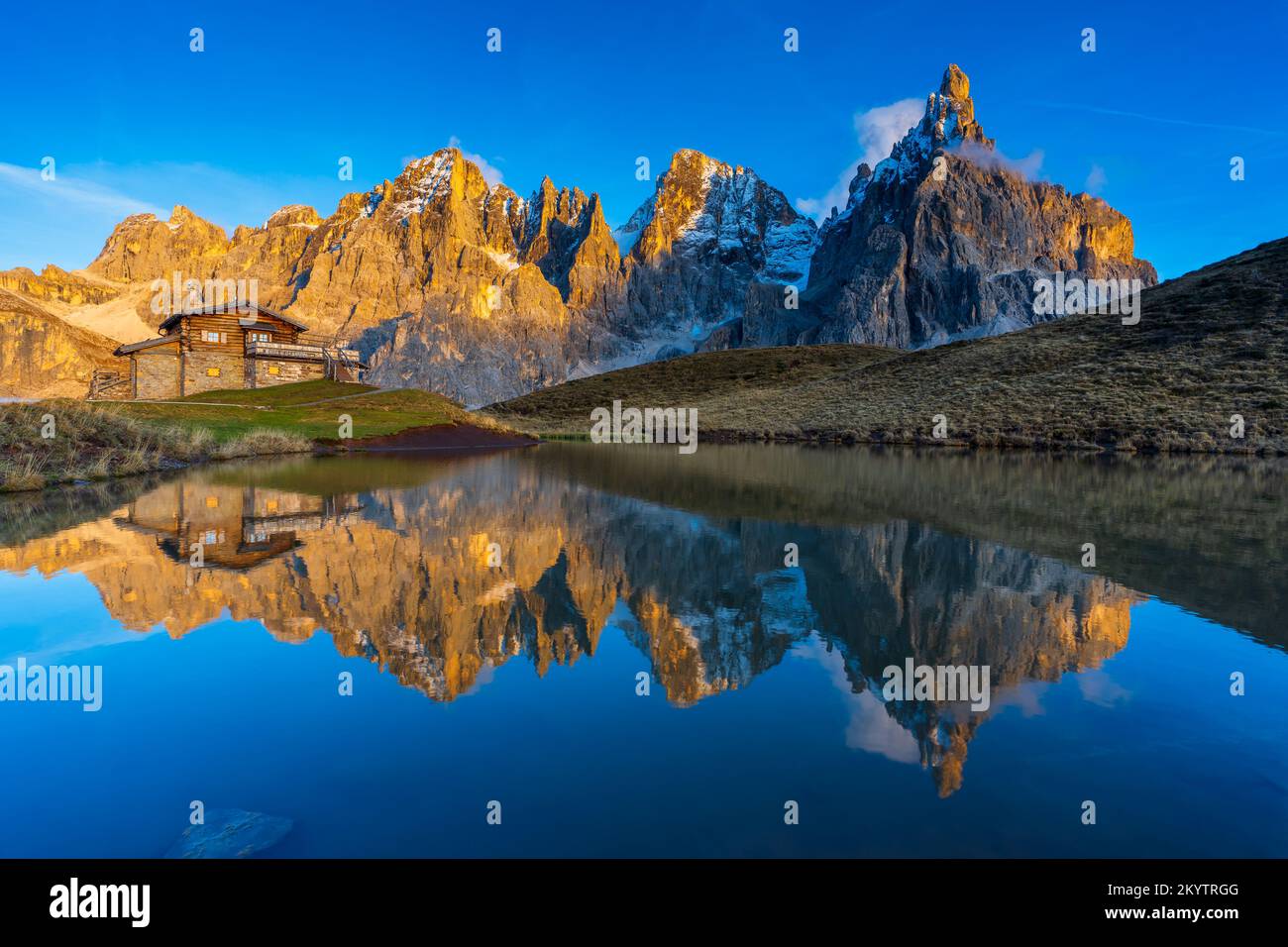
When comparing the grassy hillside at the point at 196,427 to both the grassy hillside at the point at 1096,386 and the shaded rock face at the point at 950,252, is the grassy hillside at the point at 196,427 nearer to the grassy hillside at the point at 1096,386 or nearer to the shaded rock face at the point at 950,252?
the grassy hillside at the point at 1096,386

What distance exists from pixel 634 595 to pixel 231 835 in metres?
4.80

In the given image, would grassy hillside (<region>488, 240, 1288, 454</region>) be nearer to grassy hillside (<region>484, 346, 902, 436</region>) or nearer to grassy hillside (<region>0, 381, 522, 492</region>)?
grassy hillside (<region>484, 346, 902, 436</region>)

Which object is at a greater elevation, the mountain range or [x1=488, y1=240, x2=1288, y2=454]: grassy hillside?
the mountain range

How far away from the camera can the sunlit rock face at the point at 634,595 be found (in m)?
5.32

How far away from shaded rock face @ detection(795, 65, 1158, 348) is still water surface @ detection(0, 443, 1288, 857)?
171342mm

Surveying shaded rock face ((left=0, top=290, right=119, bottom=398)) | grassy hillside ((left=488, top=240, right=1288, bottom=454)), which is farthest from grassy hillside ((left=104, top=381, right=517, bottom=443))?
shaded rock face ((left=0, top=290, right=119, bottom=398))

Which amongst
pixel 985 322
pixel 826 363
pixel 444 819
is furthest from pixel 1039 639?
pixel 985 322

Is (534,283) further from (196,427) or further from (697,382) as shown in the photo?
(196,427)

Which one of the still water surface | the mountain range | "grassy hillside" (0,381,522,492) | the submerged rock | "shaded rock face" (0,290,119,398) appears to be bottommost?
the submerged rock

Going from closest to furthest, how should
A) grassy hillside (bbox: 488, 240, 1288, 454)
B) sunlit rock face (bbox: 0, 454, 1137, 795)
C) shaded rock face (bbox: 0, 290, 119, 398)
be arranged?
sunlit rock face (bbox: 0, 454, 1137, 795) < grassy hillside (bbox: 488, 240, 1288, 454) < shaded rock face (bbox: 0, 290, 119, 398)

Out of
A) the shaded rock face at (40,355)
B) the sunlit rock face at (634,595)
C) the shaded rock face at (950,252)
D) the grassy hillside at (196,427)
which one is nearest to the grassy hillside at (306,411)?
the grassy hillside at (196,427)

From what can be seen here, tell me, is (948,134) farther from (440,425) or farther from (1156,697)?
(1156,697)

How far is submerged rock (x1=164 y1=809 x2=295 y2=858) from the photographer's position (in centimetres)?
306

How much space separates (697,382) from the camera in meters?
104
